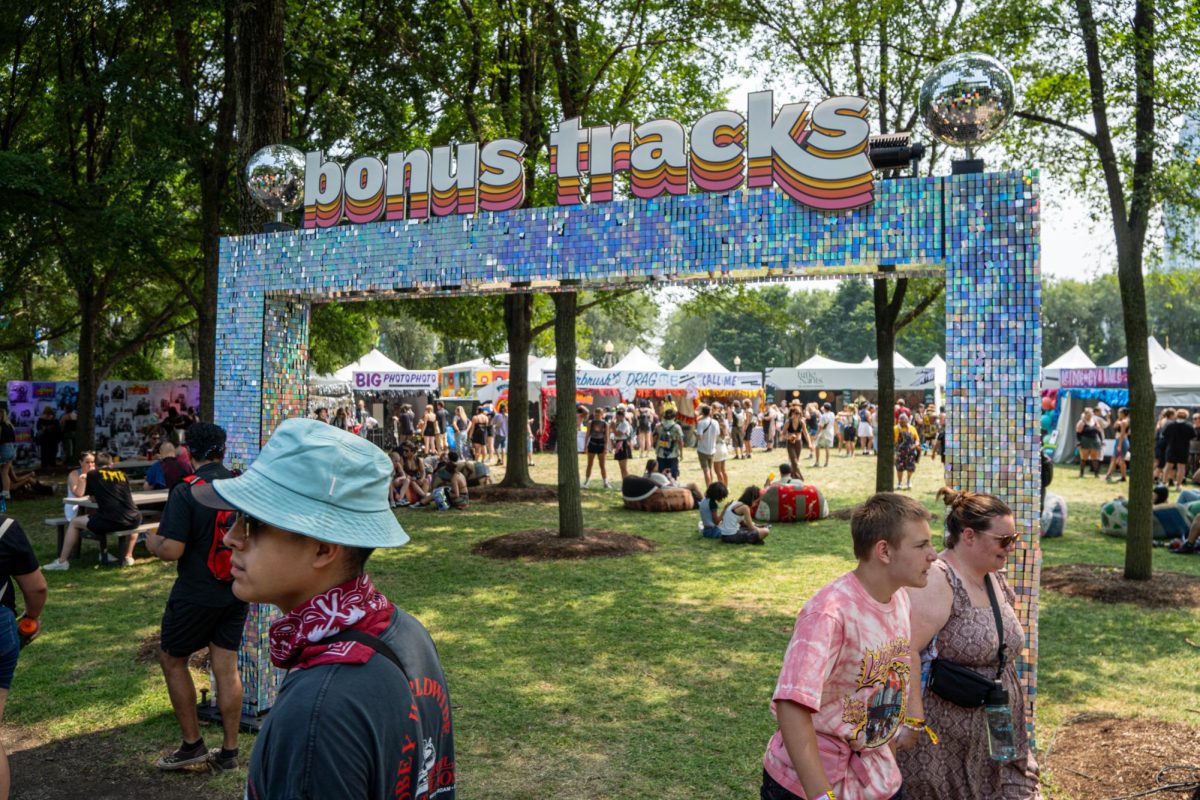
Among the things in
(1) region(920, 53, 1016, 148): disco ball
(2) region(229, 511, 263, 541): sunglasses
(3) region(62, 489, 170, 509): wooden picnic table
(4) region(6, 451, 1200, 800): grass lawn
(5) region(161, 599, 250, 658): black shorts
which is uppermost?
(1) region(920, 53, 1016, 148): disco ball

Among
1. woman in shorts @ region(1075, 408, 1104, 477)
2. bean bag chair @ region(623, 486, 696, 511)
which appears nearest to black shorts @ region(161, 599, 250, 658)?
bean bag chair @ region(623, 486, 696, 511)

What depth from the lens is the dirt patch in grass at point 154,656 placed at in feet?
22.9

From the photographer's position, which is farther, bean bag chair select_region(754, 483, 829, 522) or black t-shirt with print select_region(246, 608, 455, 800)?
bean bag chair select_region(754, 483, 829, 522)

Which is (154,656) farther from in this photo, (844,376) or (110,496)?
(844,376)

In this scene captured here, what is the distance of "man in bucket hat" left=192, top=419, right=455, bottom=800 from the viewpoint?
4.88 ft

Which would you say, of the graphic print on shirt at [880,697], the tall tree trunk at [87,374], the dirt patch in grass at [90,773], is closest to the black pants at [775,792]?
the graphic print on shirt at [880,697]

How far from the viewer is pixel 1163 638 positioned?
7.89 m

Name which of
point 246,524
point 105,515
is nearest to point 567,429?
point 105,515

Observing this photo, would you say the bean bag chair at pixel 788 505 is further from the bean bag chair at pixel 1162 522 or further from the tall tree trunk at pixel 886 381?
the bean bag chair at pixel 1162 522

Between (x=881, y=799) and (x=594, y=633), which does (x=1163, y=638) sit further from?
(x=881, y=799)

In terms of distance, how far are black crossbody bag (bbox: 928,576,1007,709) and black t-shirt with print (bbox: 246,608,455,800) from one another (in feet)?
7.65

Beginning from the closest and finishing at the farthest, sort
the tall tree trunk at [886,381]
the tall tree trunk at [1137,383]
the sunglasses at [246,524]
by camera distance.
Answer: the sunglasses at [246,524] < the tall tree trunk at [1137,383] < the tall tree trunk at [886,381]

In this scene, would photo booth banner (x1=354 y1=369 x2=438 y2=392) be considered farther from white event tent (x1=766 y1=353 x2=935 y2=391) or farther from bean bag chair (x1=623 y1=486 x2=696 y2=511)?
white event tent (x1=766 y1=353 x2=935 y2=391)

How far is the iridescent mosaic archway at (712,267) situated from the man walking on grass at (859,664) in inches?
58.9
